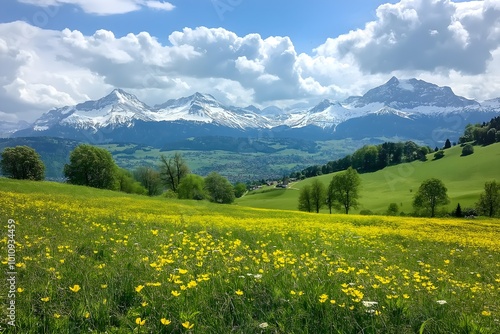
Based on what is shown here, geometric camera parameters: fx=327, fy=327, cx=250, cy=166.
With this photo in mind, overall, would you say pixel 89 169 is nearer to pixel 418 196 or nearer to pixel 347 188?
pixel 347 188

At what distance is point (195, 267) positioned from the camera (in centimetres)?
759

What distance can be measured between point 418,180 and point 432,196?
66.8m

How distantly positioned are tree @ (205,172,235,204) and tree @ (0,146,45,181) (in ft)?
153

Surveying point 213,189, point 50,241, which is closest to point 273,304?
point 50,241

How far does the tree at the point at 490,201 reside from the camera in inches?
3219

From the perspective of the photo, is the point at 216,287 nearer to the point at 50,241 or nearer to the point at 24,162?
the point at 50,241

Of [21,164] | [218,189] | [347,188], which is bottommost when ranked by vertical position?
[218,189]

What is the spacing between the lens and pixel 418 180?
147750mm

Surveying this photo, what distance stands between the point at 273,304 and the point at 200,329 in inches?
58.4

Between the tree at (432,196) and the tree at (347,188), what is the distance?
16.6 metres

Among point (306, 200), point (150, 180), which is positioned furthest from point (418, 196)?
point (150, 180)

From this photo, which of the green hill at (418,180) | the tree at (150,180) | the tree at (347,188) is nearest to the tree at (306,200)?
the tree at (347,188)

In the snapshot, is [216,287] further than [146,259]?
No

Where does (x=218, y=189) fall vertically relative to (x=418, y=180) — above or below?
below
